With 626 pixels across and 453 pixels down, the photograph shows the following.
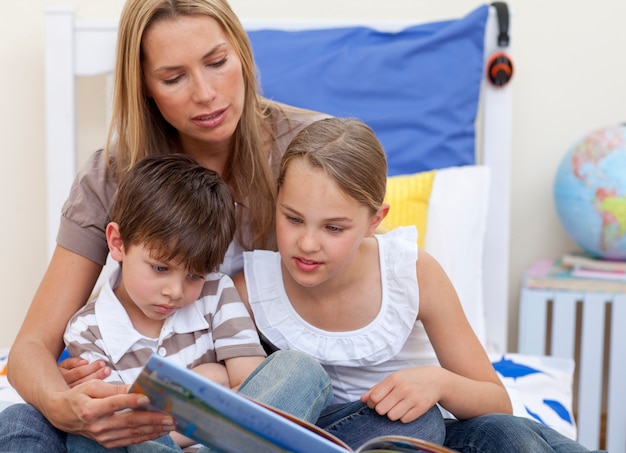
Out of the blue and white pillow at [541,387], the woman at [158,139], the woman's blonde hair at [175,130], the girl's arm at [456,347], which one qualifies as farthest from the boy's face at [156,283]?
the blue and white pillow at [541,387]

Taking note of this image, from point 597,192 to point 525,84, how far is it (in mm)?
391

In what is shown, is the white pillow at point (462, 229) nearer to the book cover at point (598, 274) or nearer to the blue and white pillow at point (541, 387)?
the blue and white pillow at point (541, 387)

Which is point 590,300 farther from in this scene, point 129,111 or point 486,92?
point 129,111

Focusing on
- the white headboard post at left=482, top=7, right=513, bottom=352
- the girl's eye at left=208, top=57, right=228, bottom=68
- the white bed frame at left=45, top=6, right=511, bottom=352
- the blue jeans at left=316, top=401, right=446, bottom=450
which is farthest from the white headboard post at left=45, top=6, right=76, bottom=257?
the blue jeans at left=316, top=401, right=446, bottom=450

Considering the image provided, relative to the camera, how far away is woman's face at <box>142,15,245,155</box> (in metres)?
1.25

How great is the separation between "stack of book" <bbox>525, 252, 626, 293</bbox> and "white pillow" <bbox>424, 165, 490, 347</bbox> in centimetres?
21

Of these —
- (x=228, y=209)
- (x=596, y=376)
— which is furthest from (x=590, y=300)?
(x=228, y=209)

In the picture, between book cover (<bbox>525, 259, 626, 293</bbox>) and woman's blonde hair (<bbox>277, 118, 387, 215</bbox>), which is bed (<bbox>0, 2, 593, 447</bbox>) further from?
woman's blonde hair (<bbox>277, 118, 387, 215</bbox>)

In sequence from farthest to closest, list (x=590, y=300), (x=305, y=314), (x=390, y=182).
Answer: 1. (x=590, y=300)
2. (x=390, y=182)
3. (x=305, y=314)

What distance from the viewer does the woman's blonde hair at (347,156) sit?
3.66ft

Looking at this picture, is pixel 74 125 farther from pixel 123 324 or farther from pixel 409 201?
pixel 123 324

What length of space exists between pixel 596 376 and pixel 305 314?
3.31ft

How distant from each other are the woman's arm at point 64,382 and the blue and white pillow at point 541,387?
696mm

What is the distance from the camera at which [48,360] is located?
1172 millimetres
